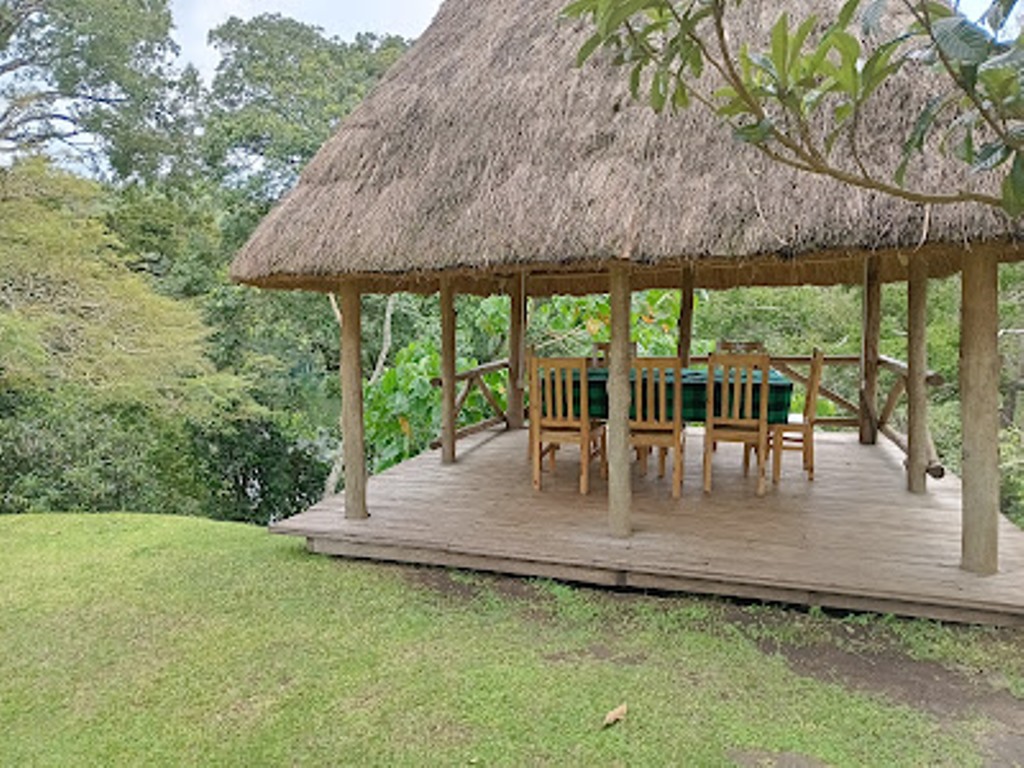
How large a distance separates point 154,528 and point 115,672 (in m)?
2.32

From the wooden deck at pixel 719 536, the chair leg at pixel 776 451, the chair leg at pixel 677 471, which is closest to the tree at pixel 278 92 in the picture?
the wooden deck at pixel 719 536

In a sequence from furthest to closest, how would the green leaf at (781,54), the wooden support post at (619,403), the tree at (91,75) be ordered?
the tree at (91,75)
the wooden support post at (619,403)
the green leaf at (781,54)

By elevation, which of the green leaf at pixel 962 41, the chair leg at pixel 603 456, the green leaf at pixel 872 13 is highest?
the green leaf at pixel 872 13

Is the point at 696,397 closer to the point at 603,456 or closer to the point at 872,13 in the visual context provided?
the point at 603,456

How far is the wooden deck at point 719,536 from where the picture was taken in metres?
3.23

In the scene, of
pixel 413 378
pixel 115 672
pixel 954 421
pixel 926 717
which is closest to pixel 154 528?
pixel 115 672

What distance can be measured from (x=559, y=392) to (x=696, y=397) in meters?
0.93

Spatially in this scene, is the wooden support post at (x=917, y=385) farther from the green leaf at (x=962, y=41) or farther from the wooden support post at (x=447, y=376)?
the green leaf at (x=962, y=41)

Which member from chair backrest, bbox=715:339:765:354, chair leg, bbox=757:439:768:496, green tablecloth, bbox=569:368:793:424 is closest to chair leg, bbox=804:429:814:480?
green tablecloth, bbox=569:368:793:424

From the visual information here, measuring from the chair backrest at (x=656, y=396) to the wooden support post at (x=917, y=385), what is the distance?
1.54m

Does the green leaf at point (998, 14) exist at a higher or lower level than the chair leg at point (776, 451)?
higher

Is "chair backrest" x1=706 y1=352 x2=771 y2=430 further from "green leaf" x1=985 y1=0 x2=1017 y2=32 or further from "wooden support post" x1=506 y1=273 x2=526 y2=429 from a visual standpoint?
"green leaf" x1=985 y1=0 x2=1017 y2=32

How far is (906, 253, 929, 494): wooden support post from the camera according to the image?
456cm

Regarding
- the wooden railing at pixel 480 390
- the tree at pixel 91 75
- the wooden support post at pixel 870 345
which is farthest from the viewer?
the tree at pixel 91 75
